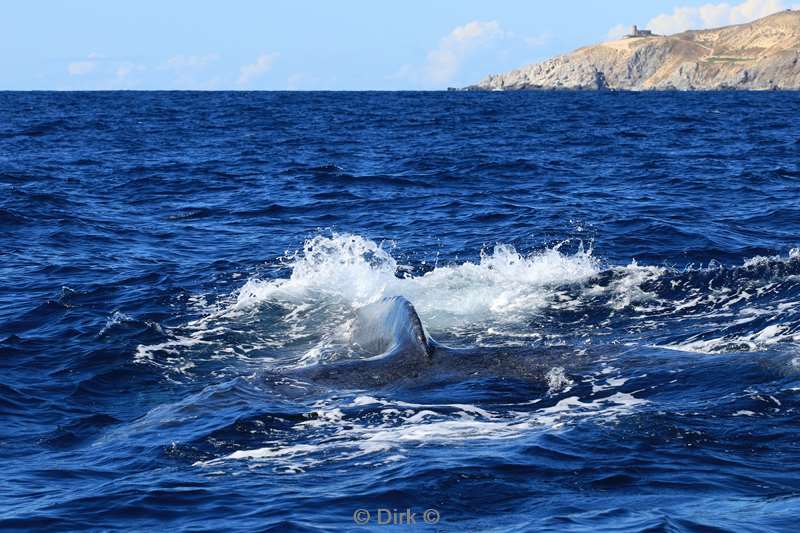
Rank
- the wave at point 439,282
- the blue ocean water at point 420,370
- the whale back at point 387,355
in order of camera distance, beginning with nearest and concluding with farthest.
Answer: the blue ocean water at point 420,370, the whale back at point 387,355, the wave at point 439,282

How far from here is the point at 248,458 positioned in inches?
417

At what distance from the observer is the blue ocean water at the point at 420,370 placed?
9.31 m

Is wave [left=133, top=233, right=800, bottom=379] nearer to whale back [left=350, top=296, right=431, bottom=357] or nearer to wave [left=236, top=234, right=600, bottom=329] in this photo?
wave [left=236, top=234, right=600, bottom=329]

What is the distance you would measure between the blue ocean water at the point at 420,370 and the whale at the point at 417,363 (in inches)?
4.1

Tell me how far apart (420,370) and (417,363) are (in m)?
0.20

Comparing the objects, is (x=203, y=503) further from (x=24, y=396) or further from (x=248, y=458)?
(x=24, y=396)

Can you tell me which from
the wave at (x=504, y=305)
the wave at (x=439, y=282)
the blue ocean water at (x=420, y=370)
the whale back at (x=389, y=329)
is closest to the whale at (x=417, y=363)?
the whale back at (x=389, y=329)

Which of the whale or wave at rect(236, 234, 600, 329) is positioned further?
wave at rect(236, 234, 600, 329)

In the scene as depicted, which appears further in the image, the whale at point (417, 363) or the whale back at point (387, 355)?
the whale back at point (387, 355)

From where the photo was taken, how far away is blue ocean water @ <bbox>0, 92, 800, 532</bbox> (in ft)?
30.6

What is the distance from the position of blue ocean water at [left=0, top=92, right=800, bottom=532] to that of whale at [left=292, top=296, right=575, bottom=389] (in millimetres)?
103

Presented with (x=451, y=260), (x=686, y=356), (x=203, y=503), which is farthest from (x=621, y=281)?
Answer: (x=203, y=503)

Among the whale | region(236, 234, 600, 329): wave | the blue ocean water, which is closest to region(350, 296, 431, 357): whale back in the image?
the whale

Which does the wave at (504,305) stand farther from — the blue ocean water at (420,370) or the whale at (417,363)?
the whale at (417,363)
